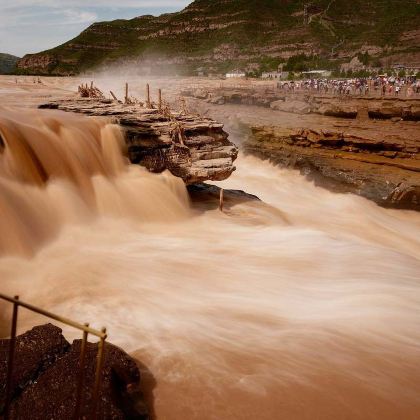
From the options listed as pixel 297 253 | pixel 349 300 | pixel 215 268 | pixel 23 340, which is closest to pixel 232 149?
pixel 297 253

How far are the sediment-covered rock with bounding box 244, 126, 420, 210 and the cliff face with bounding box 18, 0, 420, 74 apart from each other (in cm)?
6818

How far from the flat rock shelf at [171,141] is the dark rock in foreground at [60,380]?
737 cm

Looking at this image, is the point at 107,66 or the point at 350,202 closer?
the point at 350,202

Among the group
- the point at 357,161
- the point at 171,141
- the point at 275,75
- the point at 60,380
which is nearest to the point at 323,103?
the point at 357,161

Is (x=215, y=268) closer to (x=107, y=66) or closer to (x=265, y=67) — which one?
(x=265, y=67)

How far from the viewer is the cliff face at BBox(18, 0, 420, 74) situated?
95.1 metres

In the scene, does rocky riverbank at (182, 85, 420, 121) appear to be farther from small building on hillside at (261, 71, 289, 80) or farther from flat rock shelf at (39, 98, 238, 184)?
small building on hillside at (261, 71, 289, 80)

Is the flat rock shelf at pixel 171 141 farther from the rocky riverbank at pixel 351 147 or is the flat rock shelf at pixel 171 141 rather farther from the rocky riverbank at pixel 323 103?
the rocky riverbank at pixel 323 103

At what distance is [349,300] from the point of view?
630 cm

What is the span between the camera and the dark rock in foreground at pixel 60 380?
3.13 m

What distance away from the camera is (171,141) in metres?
11.1

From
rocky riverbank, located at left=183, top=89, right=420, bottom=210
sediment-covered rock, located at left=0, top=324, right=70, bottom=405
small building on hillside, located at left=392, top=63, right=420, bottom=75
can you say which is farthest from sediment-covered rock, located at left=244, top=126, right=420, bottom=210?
small building on hillside, located at left=392, top=63, right=420, bottom=75

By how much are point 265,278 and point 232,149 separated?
5.69 meters

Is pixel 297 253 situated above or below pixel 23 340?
below
